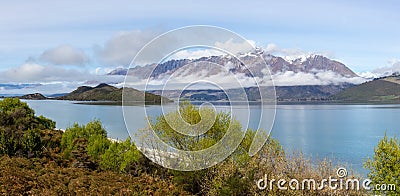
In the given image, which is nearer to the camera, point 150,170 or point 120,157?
point 150,170

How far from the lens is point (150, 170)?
3288 cm

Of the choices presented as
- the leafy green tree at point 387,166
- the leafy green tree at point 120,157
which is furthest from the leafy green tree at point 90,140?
the leafy green tree at point 387,166

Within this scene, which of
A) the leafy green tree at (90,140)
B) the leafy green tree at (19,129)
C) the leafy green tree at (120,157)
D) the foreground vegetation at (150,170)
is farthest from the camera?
the leafy green tree at (90,140)

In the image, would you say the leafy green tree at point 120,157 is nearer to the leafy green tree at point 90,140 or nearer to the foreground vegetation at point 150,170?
the foreground vegetation at point 150,170

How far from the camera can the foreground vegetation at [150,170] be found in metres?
15.7

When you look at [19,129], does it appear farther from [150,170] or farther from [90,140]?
[150,170]

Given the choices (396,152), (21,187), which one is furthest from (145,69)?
(396,152)

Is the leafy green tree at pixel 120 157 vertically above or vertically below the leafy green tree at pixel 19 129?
below

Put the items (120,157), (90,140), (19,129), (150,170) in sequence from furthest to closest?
(19,129) < (90,140) < (120,157) < (150,170)

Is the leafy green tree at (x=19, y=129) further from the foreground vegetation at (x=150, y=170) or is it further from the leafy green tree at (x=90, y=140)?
the leafy green tree at (x=90, y=140)

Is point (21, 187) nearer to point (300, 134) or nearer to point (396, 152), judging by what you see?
point (396, 152)

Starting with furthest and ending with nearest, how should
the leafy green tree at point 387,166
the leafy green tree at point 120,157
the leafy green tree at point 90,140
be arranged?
the leafy green tree at point 90,140, the leafy green tree at point 120,157, the leafy green tree at point 387,166

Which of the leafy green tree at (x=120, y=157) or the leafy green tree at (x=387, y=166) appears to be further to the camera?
the leafy green tree at (x=120, y=157)

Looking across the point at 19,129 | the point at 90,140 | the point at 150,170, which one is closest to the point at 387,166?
the point at 150,170
